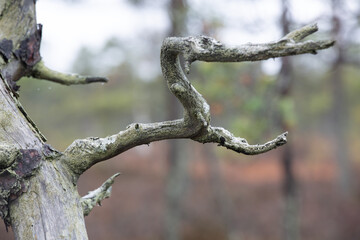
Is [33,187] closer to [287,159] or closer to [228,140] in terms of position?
[228,140]

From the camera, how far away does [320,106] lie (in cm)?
2520

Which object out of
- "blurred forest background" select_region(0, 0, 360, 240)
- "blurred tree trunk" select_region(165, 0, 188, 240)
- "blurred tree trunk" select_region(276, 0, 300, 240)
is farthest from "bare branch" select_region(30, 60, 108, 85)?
"blurred tree trunk" select_region(165, 0, 188, 240)

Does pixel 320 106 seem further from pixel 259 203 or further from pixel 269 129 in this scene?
pixel 269 129

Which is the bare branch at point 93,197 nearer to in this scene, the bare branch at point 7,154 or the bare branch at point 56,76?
the bare branch at point 7,154

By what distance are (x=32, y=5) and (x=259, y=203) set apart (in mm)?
11846

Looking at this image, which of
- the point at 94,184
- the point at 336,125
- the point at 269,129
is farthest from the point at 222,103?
the point at 336,125

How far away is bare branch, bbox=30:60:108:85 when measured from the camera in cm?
208

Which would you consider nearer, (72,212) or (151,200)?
(72,212)

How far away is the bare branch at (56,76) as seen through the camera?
2078 millimetres

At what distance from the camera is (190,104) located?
131cm

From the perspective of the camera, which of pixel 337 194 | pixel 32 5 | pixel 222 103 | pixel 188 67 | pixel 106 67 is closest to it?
A: pixel 188 67

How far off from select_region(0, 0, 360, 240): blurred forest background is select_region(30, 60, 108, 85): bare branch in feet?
1.59

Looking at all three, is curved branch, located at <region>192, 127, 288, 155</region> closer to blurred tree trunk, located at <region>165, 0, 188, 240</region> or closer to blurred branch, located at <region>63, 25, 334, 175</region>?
blurred branch, located at <region>63, 25, 334, 175</region>

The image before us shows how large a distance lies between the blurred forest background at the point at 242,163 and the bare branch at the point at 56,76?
19.0 inches
